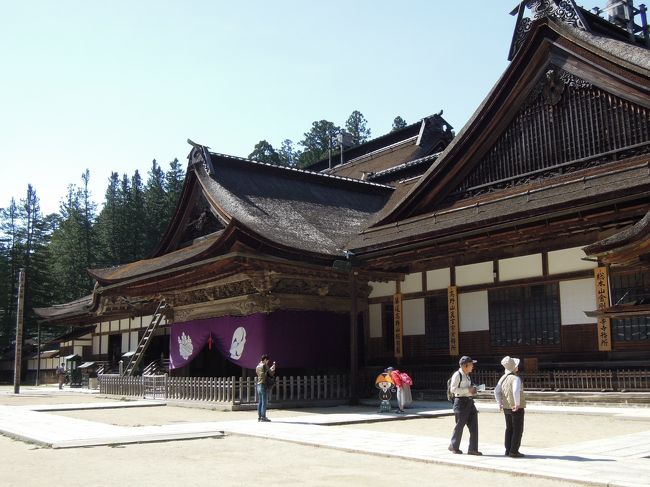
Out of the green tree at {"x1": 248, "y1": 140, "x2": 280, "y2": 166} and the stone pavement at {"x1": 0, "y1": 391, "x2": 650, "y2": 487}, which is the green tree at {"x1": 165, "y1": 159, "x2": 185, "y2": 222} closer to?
the green tree at {"x1": 248, "y1": 140, "x2": 280, "y2": 166}

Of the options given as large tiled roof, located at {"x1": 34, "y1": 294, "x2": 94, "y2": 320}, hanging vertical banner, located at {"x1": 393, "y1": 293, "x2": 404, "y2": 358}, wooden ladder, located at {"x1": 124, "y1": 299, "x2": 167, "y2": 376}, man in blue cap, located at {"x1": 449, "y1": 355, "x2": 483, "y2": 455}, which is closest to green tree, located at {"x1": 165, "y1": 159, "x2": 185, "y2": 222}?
large tiled roof, located at {"x1": 34, "y1": 294, "x2": 94, "y2": 320}

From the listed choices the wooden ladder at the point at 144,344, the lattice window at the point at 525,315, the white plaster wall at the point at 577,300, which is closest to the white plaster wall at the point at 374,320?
the lattice window at the point at 525,315

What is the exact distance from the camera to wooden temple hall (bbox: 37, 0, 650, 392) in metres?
15.5

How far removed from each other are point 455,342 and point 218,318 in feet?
26.8

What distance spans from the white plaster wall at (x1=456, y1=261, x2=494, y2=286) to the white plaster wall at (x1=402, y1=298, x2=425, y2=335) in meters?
1.61

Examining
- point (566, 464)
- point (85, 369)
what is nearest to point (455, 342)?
point (566, 464)

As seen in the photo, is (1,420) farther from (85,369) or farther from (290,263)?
(85,369)

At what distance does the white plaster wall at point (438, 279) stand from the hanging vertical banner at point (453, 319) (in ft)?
1.36

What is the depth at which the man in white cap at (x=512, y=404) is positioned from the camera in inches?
336

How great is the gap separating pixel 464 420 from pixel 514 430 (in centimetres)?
80

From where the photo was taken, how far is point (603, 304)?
15.0 m

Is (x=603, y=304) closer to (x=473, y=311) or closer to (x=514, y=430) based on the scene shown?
(x=473, y=311)

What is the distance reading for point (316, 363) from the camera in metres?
20.6

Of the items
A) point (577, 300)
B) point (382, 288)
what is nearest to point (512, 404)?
point (577, 300)
